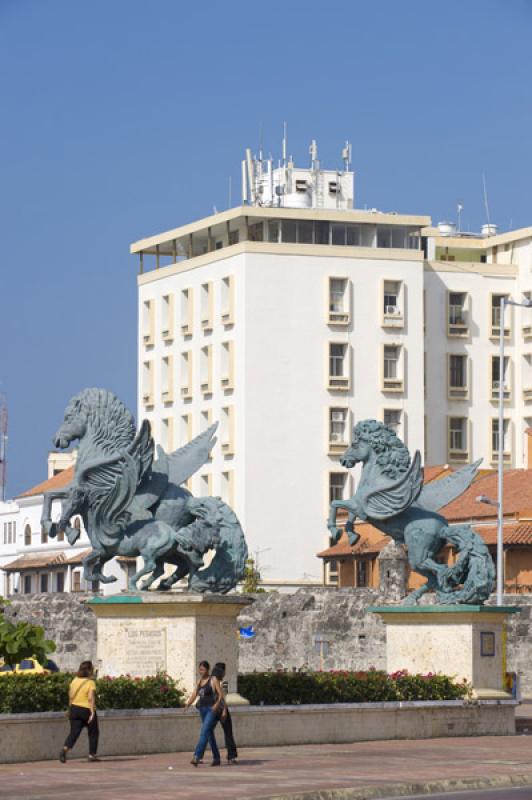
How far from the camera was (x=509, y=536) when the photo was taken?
70938mm

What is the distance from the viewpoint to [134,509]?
1296 inches

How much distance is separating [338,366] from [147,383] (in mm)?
10831

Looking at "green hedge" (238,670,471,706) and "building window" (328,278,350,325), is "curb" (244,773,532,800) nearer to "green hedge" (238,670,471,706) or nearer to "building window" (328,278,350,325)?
"green hedge" (238,670,471,706)

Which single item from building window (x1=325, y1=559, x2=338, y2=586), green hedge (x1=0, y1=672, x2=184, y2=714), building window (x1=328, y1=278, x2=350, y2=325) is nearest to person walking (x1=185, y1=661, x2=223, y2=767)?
green hedge (x1=0, y1=672, x2=184, y2=714)

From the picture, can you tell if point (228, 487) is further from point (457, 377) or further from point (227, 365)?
point (457, 377)

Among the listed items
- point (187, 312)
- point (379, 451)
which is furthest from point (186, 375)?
point (379, 451)

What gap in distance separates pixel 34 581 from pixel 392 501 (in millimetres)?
77024

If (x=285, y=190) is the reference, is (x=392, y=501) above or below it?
below

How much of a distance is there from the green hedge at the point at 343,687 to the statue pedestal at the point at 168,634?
0.61 metres

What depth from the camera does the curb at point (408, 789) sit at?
23797mm

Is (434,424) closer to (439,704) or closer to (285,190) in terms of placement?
(285,190)

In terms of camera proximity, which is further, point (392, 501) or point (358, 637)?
point (358, 637)

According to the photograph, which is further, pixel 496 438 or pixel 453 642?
pixel 496 438

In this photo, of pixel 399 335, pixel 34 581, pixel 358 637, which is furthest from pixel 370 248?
pixel 358 637
